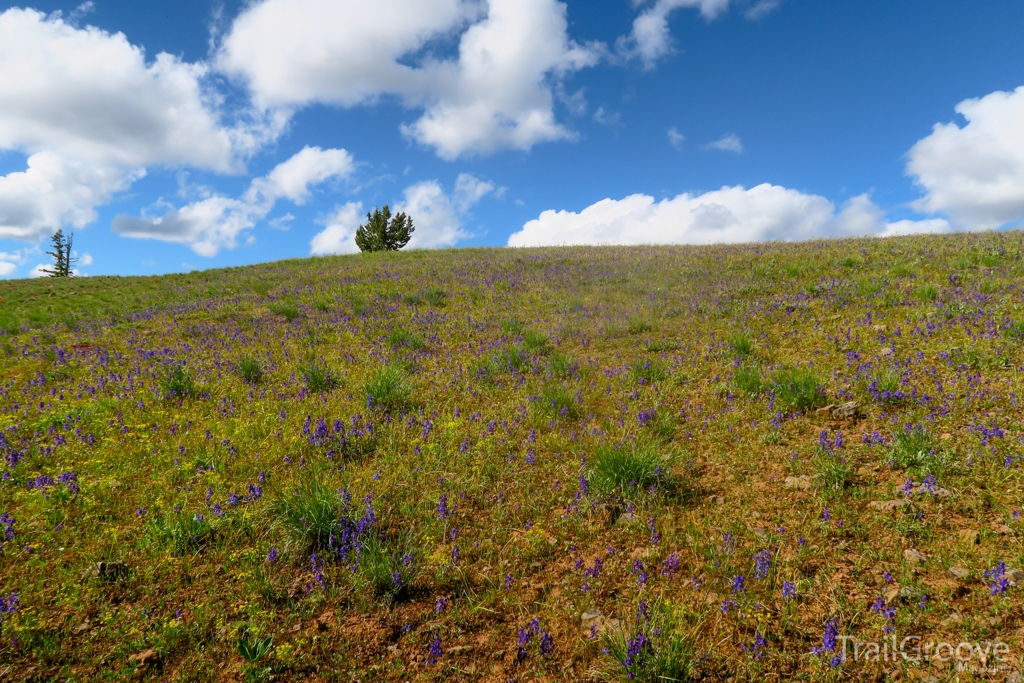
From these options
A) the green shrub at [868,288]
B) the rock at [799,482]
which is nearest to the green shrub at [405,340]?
the rock at [799,482]

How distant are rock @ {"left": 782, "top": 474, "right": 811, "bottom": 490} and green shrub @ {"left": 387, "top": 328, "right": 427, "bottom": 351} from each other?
7.02 meters

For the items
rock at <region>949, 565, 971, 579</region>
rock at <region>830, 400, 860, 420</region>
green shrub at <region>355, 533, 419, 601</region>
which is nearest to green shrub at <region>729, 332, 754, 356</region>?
rock at <region>830, 400, 860, 420</region>

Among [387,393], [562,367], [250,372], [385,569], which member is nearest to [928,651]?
[385,569]

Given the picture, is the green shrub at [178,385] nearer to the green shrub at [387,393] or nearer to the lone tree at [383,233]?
the green shrub at [387,393]

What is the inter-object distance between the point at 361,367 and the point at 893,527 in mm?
7853

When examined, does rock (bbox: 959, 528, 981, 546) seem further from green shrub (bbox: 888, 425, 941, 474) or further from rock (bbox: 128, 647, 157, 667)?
rock (bbox: 128, 647, 157, 667)

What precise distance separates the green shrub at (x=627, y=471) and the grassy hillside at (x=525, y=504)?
0.03 m

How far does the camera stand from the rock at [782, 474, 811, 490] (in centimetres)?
474

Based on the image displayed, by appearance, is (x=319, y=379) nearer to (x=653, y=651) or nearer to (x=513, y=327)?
(x=513, y=327)

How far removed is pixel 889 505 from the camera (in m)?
4.23

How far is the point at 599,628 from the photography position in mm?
3301

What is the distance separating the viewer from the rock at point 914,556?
3.64 meters

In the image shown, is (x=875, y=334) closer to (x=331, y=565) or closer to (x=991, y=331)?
(x=991, y=331)

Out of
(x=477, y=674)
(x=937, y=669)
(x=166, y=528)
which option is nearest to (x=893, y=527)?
(x=937, y=669)
